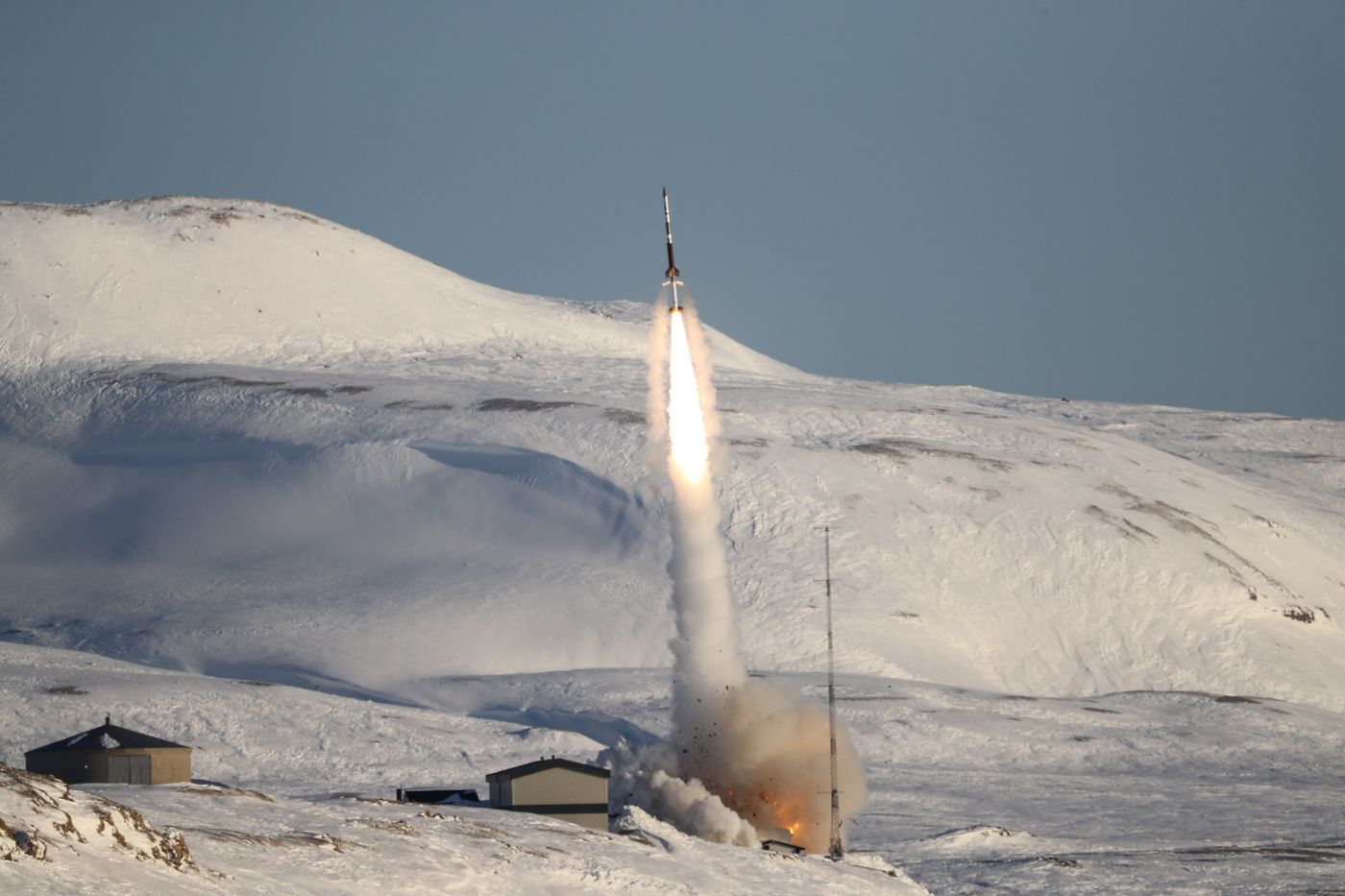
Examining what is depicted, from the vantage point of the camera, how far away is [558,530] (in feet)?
430

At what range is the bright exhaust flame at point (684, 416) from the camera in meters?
73.1

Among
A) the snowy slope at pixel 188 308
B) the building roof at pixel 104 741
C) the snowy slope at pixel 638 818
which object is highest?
the snowy slope at pixel 188 308

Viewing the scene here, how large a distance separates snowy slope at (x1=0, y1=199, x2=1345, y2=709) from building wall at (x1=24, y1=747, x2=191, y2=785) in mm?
41960

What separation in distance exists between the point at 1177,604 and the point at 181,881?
102779mm

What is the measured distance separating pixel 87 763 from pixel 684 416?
2425cm

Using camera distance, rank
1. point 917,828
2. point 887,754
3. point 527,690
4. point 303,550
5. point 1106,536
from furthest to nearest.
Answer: point 1106,536, point 303,550, point 527,690, point 887,754, point 917,828

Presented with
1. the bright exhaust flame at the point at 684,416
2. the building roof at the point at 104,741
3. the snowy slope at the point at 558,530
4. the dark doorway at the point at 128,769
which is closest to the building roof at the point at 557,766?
the building roof at the point at 104,741

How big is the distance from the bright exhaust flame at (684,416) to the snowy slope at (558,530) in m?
32.5

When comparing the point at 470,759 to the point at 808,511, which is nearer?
the point at 470,759

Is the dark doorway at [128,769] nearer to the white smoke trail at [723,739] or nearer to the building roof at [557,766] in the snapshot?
the building roof at [557,766]

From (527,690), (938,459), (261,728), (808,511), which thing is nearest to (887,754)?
(527,690)

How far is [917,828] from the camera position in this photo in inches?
3125

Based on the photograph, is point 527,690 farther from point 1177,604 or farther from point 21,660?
point 1177,604

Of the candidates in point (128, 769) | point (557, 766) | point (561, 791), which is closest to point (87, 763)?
point (128, 769)
